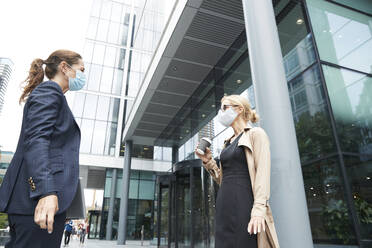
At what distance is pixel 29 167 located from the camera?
149 cm

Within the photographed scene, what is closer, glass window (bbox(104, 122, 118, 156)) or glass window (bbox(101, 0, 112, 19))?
glass window (bbox(104, 122, 118, 156))

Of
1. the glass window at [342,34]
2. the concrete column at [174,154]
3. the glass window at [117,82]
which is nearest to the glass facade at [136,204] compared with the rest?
the glass window at [117,82]

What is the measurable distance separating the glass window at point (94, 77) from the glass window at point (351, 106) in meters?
23.7

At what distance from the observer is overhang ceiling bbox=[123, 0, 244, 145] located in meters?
8.05

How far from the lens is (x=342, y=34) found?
6391mm

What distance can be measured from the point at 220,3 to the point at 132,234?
22.5m

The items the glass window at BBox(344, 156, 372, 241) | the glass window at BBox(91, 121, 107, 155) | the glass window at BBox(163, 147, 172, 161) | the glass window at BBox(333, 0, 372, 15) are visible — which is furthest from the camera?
the glass window at BBox(91, 121, 107, 155)

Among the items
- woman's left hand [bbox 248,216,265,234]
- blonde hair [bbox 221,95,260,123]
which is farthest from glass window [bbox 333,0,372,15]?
woman's left hand [bbox 248,216,265,234]

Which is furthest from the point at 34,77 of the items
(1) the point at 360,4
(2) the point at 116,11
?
(2) the point at 116,11

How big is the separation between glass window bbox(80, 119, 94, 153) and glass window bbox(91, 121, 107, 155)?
36 cm

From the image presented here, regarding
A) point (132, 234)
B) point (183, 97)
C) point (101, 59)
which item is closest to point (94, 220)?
point (132, 234)

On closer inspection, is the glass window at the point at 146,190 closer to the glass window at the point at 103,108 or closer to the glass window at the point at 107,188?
the glass window at the point at 107,188

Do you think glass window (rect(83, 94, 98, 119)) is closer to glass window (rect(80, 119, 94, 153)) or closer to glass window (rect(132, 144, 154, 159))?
glass window (rect(80, 119, 94, 153))

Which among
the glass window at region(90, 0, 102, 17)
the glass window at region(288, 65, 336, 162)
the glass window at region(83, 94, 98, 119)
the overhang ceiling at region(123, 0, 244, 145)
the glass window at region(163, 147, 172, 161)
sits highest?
the glass window at region(90, 0, 102, 17)
